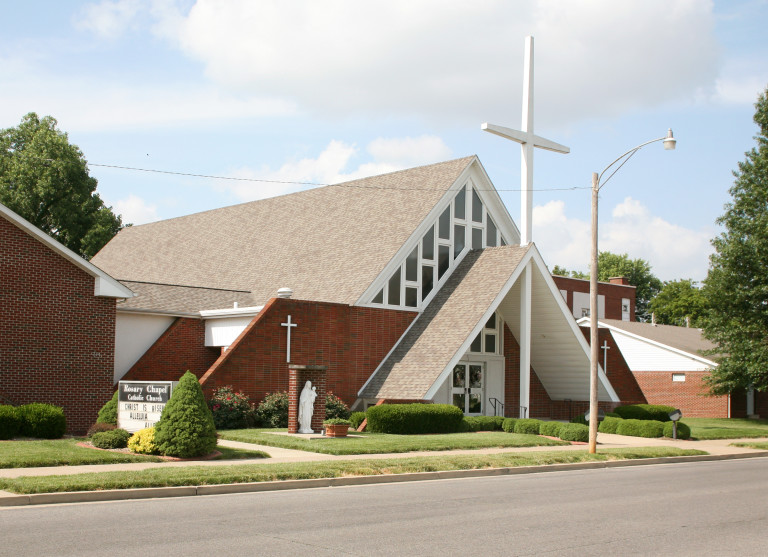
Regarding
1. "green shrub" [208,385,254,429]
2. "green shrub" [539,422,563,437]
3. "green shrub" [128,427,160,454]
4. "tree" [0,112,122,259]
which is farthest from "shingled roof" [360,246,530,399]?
"tree" [0,112,122,259]

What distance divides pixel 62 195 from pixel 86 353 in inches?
1302

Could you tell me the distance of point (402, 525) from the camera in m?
10.9

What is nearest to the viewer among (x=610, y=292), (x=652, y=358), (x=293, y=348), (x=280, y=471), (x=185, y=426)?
(x=280, y=471)

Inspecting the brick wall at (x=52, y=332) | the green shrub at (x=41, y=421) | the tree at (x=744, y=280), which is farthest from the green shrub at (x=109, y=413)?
the tree at (x=744, y=280)

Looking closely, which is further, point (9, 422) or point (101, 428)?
point (101, 428)

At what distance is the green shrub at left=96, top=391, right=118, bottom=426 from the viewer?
2208 centimetres

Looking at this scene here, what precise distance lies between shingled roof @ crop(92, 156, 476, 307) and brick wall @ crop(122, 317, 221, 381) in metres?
1.41

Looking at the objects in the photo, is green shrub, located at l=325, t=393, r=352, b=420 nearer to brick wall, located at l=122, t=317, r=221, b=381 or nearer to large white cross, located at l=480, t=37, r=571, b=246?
brick wall, located at l=122, t=317, r=221, b=381

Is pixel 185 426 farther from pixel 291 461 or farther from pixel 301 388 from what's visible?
pixel 301 388

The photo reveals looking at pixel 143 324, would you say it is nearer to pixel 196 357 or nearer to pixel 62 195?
pixel 196 357

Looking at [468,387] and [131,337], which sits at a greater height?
[131,337]

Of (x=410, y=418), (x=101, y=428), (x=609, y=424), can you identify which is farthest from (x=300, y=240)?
(x=101, y=428)

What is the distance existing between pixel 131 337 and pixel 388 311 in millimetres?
8644

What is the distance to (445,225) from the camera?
32.0m
